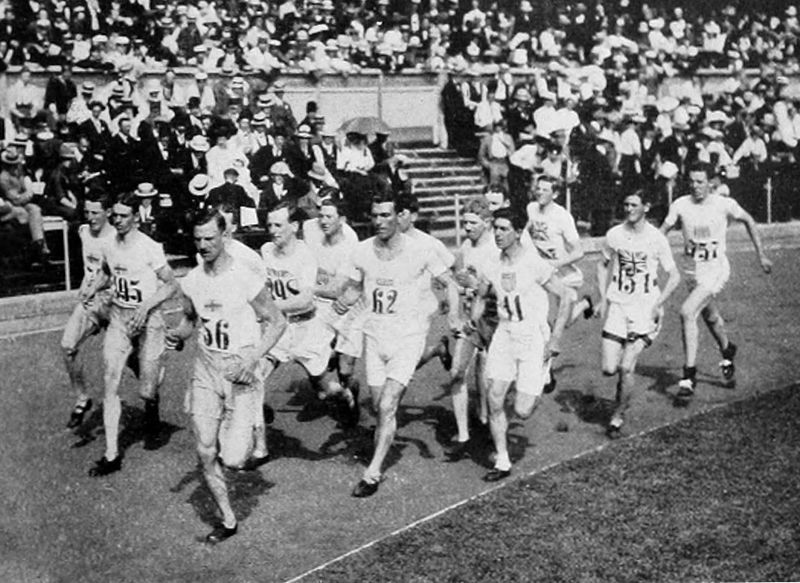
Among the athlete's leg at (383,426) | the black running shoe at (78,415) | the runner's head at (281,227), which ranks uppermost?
the runner's head at (281,227)

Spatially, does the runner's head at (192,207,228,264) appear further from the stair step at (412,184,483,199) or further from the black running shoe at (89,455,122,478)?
the stair step at (412,184,483,199)

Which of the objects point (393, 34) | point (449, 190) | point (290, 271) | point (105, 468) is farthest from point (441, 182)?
point (105, 468)

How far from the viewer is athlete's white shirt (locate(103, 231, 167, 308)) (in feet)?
31.3

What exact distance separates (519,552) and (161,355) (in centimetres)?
Answer: 392

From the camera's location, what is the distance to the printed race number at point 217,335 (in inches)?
313

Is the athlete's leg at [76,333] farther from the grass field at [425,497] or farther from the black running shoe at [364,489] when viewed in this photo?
the black running shoe at [364,489]

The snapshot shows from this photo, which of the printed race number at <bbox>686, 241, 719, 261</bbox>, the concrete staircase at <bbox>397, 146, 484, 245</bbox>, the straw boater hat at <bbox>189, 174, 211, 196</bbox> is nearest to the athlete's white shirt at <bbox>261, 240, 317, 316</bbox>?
the printed race number at <bbox>686, 241, 719, 261</bbox>

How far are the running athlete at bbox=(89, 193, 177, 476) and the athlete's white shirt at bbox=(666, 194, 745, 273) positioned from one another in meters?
5.42

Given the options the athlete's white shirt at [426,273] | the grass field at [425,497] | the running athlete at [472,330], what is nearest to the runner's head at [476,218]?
the running athlete at [472,330]

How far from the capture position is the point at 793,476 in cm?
896

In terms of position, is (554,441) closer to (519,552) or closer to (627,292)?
(627,292)

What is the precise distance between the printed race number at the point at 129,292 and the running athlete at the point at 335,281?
1610mm

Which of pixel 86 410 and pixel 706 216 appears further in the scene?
pixel 706 216

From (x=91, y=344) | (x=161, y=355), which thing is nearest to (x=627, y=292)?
(x=161, y=355)
